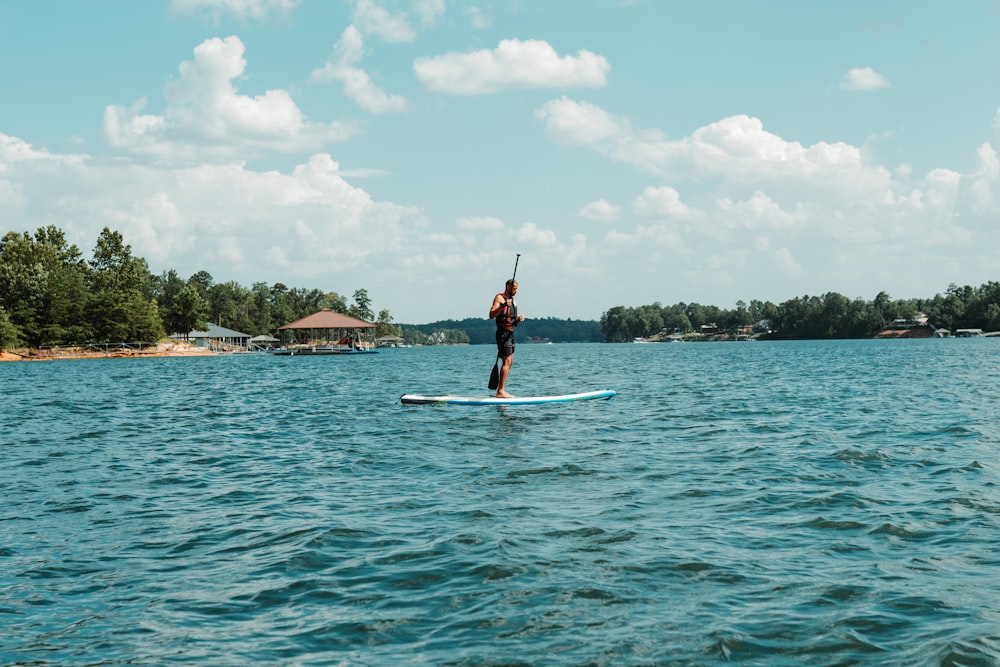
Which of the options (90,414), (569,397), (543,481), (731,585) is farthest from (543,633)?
(90,414)

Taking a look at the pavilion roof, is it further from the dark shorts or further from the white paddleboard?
the dark shorts

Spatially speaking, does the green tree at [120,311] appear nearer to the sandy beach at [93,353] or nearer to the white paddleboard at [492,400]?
the sandy beach at [93,353]

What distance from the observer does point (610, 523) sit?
30.4 ft

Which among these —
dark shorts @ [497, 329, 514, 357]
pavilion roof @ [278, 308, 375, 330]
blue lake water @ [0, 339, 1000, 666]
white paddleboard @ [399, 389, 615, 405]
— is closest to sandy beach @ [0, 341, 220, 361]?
pavilion roof @ [278, 308, 375, 330]

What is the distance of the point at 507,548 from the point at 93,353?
107m

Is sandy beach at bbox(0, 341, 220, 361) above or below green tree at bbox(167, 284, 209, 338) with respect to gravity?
below

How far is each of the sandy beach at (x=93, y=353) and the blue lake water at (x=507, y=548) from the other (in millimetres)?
87109

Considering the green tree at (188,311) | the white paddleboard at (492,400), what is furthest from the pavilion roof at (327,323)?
the white paddleboard at (492,400)

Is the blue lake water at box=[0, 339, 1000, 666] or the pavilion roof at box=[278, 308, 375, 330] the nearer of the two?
the blue lake water at box=[0, 339, 1000, 666]

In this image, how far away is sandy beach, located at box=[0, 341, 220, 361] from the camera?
9262 centimetres

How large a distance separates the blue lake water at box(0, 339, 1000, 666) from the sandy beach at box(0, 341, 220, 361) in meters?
87.1

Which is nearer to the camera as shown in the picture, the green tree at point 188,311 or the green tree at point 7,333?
the green tree at point 7,333

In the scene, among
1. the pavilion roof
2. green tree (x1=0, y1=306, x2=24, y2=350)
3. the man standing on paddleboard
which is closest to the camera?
the man standing on paddleboard

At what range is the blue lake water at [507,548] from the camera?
5809 mm
